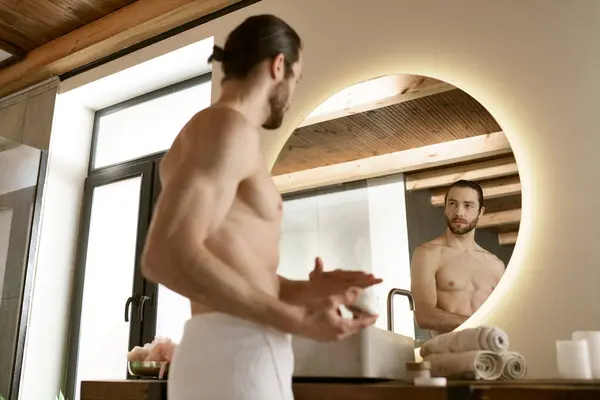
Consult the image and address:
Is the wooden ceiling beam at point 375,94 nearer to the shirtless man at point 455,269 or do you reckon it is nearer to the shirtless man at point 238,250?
the shirtless man at point 455,269

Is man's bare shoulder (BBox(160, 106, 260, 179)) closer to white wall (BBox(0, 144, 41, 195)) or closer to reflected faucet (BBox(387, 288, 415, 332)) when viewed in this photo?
reflected faucet (BBox(387, 288, 415, 332))

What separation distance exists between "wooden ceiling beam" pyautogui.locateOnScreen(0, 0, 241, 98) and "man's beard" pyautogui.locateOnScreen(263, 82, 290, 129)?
1576mm

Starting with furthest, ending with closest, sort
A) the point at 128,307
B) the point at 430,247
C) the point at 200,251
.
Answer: the point at 128,307
the point at 430,247
the point at 200,251

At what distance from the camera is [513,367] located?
51.5 inches

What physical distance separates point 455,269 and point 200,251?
1046mm

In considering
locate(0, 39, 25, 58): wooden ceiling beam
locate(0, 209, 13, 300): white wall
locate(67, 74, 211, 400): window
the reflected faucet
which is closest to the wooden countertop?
the reflected faucet

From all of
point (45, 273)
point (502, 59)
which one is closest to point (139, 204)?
point (45, 273)

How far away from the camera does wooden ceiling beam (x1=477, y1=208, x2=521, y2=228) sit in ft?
5.15

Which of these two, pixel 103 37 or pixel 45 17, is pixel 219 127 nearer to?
pixel 103 37

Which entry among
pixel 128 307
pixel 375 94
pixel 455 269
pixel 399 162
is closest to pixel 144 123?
pixel 128 307

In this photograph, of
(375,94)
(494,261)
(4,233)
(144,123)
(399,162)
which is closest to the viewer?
(494,261)

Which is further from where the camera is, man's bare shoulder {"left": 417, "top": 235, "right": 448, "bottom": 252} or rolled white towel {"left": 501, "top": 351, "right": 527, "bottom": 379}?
man's bare shoulder {"left": 417, "top": 235, "right": 448, "bottom": 252}

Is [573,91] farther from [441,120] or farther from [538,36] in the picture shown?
[441,120]

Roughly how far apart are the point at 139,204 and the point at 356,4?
138 centimetres
